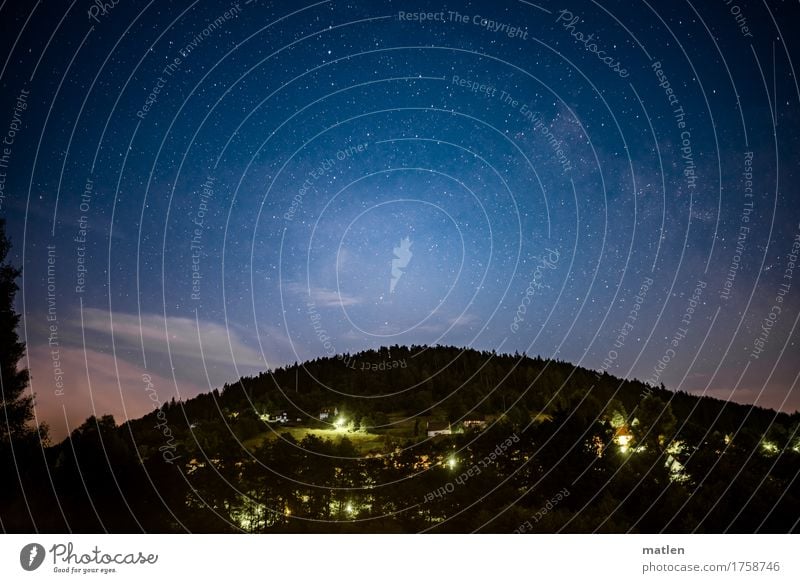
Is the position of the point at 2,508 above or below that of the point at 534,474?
above

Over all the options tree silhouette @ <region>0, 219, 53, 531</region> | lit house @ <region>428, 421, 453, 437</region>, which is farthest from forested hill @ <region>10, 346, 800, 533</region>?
lit house @ <region>428, 421, 453, 437</region>

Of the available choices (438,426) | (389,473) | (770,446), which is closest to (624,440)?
(770,446)

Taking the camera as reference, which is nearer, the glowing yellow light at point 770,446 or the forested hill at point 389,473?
the forested hill at point 389,473

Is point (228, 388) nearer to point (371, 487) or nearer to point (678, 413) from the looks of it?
point (371, 487)

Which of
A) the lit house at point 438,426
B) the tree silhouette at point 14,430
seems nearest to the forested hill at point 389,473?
the tree silhouette at point 14,430

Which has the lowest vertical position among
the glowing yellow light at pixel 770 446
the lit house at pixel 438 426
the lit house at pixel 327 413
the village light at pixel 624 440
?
the glowing yellow light at pixel 770 446

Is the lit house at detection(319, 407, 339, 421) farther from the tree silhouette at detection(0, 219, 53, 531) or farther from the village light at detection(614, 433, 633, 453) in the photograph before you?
the tree silhouette at detection(0, 219, 53, 531)

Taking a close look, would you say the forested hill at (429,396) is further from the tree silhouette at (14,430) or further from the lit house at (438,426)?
the tree silhouette at (14,430)

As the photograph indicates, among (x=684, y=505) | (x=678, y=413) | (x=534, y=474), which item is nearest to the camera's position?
(x=684, y=505)

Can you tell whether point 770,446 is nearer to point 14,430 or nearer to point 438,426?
point 438,426
